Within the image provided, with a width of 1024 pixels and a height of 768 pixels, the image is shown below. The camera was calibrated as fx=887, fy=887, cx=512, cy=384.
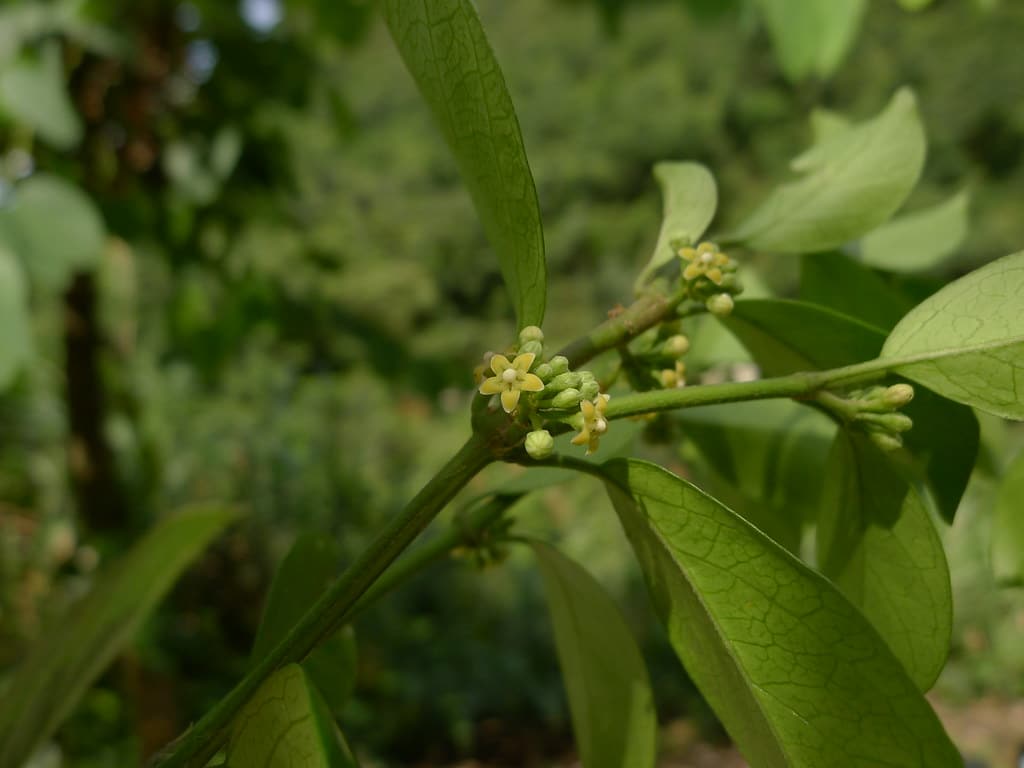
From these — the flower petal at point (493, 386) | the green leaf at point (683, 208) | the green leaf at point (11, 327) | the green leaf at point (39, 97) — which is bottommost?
the flower petal at point (493, 386)

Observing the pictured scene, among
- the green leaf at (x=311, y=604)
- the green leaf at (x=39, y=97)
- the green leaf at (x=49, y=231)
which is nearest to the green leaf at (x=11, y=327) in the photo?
the green leaf at (x=49, y=231)

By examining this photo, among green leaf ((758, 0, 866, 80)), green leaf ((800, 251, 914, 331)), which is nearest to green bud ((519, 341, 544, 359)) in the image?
A: green leaf ((800, 251, 914, 331))

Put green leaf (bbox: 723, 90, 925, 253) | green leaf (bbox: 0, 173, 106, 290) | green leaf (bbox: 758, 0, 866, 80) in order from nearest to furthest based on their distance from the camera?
1. green leaf (bbox: 723, 90, 925, 253)
2. green leaf (bbox: 758, 0, 866, 80)
3. green leaf (bbox: 0, 173, 106, 290)

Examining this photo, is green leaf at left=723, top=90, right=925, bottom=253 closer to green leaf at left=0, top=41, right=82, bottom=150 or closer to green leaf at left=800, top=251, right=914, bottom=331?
green leaf at left=800, top=251, right=914, bottom=331

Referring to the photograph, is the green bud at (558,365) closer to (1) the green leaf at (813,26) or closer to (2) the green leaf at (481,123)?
(2) the green leaf at (481,123)

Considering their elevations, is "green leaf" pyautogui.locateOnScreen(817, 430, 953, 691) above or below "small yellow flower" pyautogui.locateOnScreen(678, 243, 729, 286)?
below

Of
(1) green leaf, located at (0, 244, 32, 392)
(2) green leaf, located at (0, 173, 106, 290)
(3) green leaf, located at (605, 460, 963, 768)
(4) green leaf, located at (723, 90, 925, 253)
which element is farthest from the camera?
(2) green leaf, located at (0, 173, 106, 290)
